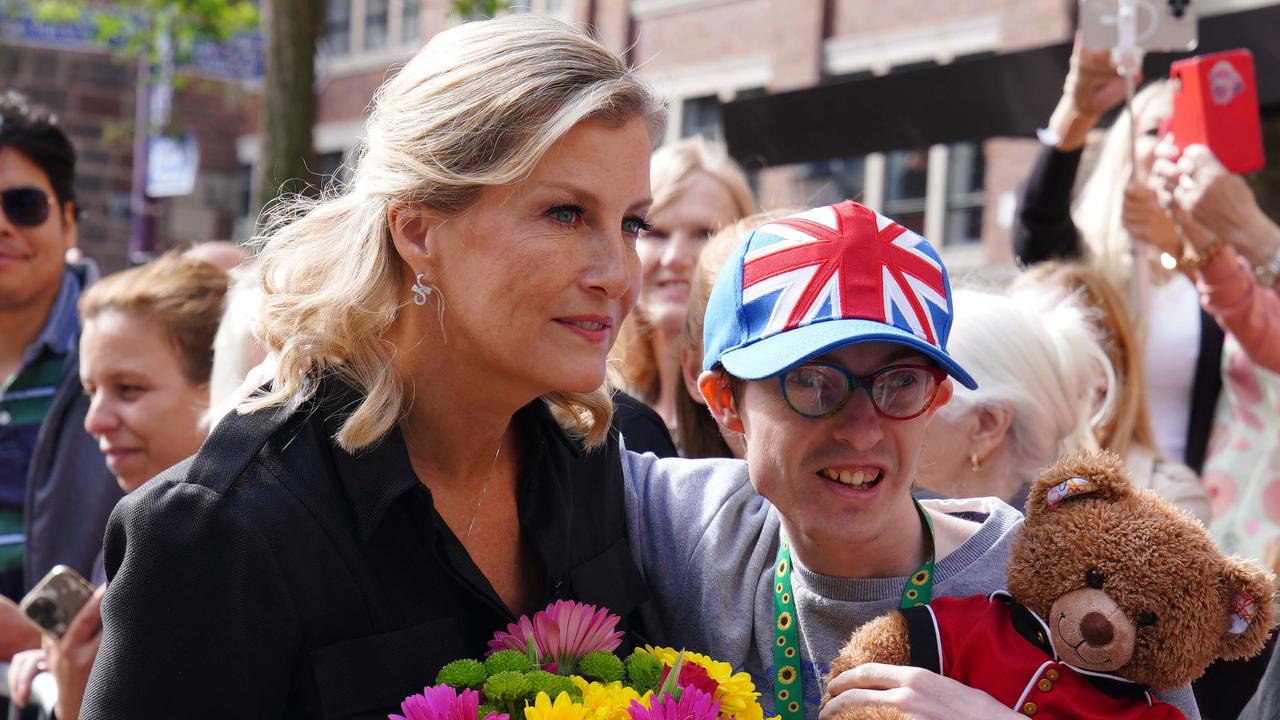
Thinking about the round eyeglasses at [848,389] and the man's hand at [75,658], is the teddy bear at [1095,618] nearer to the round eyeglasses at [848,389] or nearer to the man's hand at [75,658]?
the round eyeglasses at [848,389]

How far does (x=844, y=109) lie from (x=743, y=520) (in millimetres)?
3906

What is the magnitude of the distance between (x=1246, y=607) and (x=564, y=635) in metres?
0.99

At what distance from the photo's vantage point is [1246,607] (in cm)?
191

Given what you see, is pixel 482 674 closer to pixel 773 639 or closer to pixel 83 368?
pixel 773 639

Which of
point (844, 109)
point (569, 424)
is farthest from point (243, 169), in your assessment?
point (569, 424)

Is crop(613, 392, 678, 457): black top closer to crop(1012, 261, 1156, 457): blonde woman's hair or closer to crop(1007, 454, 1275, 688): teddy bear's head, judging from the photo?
crop(1012, 261, 1156, 457): blonde woman's hair

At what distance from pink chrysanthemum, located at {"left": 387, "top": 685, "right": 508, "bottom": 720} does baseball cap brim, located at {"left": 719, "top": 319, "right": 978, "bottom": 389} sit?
25.1 inches

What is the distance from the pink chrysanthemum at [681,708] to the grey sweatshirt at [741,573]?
447 millimetres

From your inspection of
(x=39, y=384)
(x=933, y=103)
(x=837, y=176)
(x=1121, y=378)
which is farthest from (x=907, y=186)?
(x=39, y=384)

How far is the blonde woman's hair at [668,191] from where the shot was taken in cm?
415

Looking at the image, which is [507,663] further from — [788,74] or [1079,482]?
[788,74]

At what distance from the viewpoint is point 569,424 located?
8.91 feet

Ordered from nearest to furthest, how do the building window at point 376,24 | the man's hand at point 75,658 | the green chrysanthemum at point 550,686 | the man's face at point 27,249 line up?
the green chrysanthemum at point 550,686 < the man's hand at point 75,658 < the man's face at point 27,249 < the building window at point 376,24

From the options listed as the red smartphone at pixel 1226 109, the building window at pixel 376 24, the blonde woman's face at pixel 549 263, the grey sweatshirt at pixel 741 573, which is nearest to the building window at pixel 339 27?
the building window at pixel 376 24
